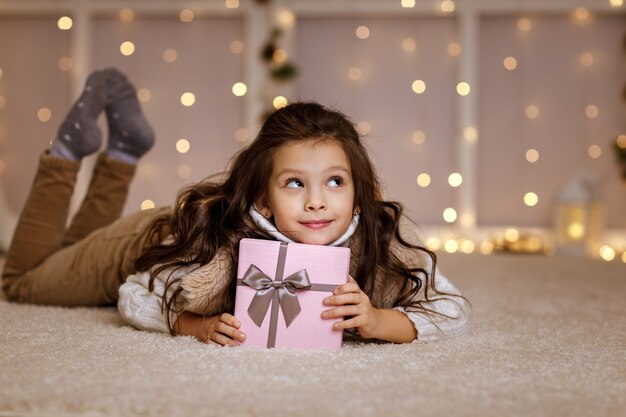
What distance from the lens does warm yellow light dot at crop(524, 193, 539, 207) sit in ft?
12.7

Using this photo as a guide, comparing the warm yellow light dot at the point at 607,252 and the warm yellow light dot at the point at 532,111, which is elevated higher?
the warm yellow light dot at the point at 532,111

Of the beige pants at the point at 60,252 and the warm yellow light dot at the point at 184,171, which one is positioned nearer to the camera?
the beige pants at the point at 60,252

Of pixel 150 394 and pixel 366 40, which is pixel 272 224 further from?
pixel 366 40

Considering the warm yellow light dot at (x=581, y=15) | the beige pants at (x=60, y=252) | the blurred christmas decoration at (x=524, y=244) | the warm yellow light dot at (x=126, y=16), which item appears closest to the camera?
the beige pants at (x=60, y=252)

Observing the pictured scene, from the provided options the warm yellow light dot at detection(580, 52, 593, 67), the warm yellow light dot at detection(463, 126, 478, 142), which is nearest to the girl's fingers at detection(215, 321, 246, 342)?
the warm yellow light dot at detection(463, 126, 478, 142)

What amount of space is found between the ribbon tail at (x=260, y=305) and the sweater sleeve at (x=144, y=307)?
0.19 m

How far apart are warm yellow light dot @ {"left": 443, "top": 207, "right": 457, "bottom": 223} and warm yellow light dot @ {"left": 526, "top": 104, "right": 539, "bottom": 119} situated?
2.11ft

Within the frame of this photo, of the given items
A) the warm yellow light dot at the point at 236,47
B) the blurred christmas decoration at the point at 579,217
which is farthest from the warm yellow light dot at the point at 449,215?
the warm yellow light dot at the point at 236,47

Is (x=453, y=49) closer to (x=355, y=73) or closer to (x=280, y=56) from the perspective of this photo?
(x=355, y=73)

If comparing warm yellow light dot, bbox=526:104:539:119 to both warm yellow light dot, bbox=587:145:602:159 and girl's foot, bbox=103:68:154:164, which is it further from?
girl's foot, bbox=103:68:154:164

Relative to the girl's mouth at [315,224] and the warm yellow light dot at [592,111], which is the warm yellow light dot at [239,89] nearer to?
the warm yellow light dot at [592,111]

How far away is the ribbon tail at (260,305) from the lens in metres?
1.13

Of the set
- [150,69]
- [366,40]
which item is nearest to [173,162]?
[150,69]

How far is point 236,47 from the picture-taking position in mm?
3967
